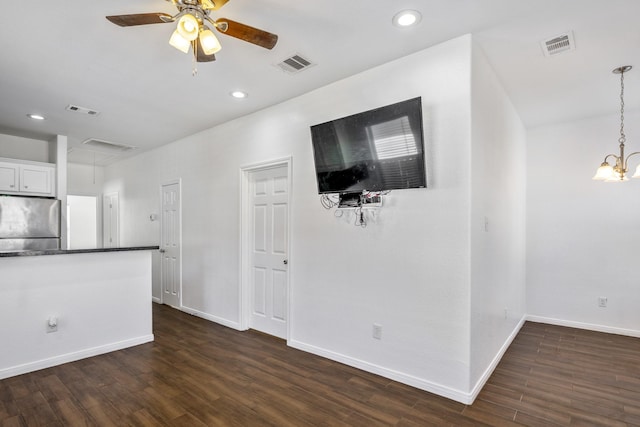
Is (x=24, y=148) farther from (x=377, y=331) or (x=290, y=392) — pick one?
(x=377, y=331)

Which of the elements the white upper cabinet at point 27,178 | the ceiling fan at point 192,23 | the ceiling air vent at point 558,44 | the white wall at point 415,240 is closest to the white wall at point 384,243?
the white wall at point 415,240

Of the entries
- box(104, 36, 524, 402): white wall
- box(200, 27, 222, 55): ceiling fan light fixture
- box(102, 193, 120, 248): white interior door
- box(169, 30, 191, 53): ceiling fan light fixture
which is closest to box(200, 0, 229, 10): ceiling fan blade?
box(200, 27, 222, 55): ceiling fan light fixture

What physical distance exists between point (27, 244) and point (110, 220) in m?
2.56

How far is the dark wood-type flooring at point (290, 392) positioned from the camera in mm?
2299

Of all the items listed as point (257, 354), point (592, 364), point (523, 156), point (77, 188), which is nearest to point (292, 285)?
point (257, 354)

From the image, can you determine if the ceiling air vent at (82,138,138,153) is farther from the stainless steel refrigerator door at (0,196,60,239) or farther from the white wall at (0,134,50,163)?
the stainless steel refrigerator door at (0,196,60,239)

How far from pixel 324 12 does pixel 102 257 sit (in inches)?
130

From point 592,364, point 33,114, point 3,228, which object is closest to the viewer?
point 592,364

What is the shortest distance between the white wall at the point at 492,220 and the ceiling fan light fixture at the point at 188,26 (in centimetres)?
200

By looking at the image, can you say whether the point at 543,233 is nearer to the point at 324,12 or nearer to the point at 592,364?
the point at 592,364

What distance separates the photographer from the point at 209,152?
4773 millimetres

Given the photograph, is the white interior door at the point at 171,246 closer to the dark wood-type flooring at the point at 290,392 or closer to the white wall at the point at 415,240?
the white wall at the point at 415,240

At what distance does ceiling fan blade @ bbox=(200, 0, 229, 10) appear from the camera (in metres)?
1.79

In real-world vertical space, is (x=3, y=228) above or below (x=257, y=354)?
above
